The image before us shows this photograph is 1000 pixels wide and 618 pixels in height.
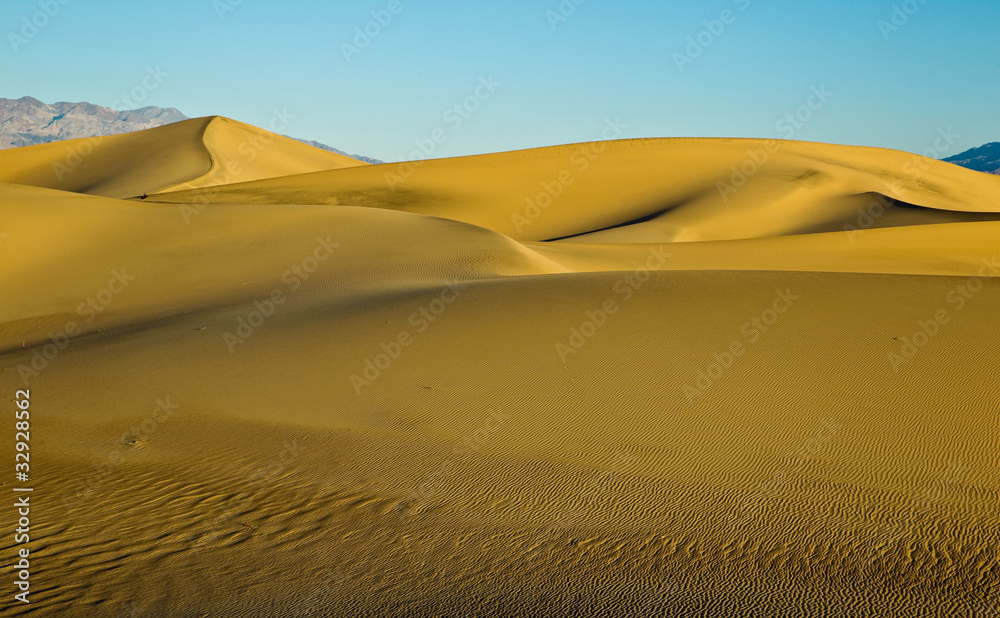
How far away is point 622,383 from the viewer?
7.71 m

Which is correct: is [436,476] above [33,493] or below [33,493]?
below

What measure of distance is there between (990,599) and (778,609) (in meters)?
1.12

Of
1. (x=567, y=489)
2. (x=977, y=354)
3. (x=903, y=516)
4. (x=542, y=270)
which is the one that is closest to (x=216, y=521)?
(x=567, y=489)

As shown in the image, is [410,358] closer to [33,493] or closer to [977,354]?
[33,493]

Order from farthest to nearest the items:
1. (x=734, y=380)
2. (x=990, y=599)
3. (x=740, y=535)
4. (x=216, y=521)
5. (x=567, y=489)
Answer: (x=734, y=380)
(x=567, y=489)
(x=216, y=521)
(x=740, y=535)
(x=990, y=599)

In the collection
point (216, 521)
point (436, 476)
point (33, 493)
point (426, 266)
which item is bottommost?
point (436, 476)
